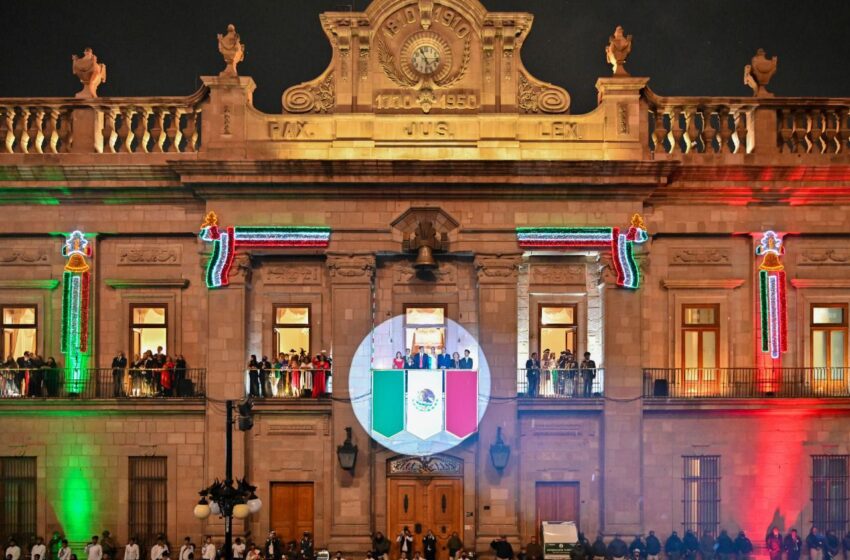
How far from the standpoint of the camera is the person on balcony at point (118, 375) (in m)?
29.2

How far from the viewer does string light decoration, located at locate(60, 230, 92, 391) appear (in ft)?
95.7

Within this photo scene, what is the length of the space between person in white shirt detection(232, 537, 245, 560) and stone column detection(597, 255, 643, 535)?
10595mm

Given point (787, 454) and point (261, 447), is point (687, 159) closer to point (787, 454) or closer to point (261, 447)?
point (787, 454)

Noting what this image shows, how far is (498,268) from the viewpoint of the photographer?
94.8 feet

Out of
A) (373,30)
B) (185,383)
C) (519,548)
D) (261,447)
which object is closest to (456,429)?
(519,548)

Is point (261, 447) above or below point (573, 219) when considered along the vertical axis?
below

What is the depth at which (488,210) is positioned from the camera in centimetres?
2905

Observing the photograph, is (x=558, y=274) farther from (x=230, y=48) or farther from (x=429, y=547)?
(x=230, y=48)

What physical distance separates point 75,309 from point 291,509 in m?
8.98

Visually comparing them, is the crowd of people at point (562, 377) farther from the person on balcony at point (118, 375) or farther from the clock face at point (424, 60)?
the person on balcony at point (118, 375)

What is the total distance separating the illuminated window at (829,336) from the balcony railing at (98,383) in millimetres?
19063

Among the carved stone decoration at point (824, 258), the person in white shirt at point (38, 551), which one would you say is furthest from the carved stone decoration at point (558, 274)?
the person in white shirt at point (38, 551)

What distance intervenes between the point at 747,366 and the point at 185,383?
56.9 ft

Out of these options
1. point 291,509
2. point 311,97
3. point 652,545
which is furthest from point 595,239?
point 291,509
